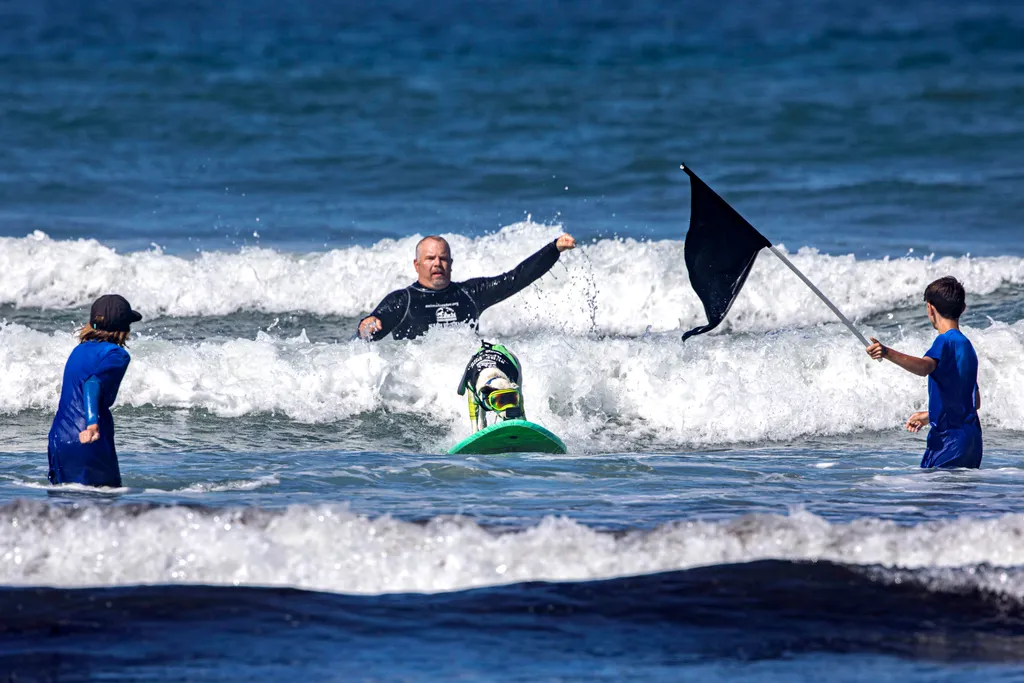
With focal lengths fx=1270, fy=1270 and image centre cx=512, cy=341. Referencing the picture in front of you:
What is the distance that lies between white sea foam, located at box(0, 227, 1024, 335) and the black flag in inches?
331

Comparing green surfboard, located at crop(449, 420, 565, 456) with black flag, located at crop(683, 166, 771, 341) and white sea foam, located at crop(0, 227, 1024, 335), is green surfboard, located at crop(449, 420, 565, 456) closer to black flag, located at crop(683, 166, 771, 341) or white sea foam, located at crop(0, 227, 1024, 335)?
black flag, located at crop(683, 166, 771, 341)

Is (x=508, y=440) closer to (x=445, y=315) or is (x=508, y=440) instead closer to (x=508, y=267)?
(x=445, y=315)

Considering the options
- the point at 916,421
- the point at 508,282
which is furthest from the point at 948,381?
the point at 508,282

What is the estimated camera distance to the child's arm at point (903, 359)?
7426 millimetres

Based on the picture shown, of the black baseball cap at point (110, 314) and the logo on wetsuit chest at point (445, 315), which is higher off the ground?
the logo on wetsuit chest at point (445, 315)

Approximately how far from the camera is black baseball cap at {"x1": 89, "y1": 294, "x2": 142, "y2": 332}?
7.38 m

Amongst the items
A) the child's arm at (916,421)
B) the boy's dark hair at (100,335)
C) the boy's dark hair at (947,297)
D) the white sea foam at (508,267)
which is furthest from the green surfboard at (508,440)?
the white sea foam at (508,267)

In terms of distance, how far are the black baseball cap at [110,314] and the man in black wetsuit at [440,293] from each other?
13.9 feet

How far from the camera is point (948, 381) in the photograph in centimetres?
798

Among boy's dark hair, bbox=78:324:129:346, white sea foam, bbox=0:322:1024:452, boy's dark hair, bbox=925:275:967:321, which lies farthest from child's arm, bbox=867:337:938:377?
boy's dark hair, bbox=78:324:129:346

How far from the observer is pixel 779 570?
6.06 m

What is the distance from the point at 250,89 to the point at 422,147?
20.5ft

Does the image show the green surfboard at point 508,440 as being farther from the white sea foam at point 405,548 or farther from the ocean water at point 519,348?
the white sea foam at point 405,548

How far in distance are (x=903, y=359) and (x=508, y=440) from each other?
310cm
